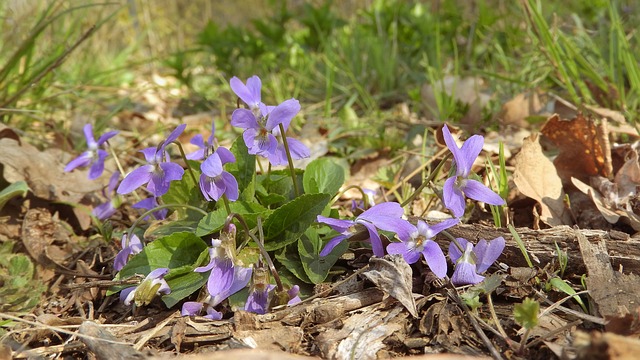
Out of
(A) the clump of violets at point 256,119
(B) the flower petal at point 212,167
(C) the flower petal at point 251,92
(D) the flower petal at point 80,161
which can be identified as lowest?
(D) the flower petal at point 80,161

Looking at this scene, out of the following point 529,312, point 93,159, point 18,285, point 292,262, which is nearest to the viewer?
point 529,312

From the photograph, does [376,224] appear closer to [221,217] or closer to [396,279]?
[396,279]

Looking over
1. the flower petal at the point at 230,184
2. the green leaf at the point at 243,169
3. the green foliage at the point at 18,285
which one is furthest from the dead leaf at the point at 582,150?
the green foliage at the point at 18,285

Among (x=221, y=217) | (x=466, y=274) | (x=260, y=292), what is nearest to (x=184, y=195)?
(x=221, y=217)

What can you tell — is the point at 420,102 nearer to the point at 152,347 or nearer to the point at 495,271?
the point at 495,271

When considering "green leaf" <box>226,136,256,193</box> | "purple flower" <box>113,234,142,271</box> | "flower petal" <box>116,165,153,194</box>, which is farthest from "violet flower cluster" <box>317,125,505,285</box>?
"purple flower" <box>113,234,142,271</box>

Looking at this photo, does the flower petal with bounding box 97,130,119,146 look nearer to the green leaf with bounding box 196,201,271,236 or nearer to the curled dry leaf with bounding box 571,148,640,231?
the green leaf with bounding box 196,201,271,236

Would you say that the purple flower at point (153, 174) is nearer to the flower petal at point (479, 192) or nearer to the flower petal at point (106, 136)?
the flower petal at point (106, 136)
